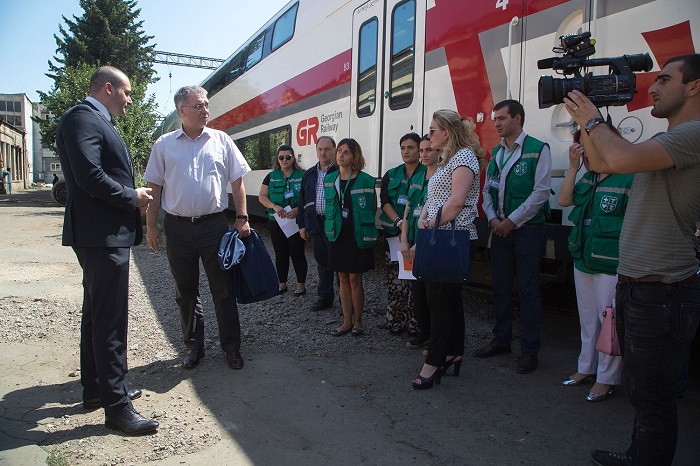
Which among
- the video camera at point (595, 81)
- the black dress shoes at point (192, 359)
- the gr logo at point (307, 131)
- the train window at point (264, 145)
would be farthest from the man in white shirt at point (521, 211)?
the train window at point (264, 145)

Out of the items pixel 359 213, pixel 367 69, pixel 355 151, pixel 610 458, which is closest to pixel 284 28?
pixel 367 69

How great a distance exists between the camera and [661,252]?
7.06 feet

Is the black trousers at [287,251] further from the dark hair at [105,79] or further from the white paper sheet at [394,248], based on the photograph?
the dark hair at [105,79]

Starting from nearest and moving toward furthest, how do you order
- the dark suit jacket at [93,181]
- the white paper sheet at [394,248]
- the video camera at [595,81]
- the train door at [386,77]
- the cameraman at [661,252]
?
the cameraman at [661,252] → the video camera at [595,81] → the dark suit jacket at [93,181] → the white paper sheet at [394,248] → the train door at [386,77]

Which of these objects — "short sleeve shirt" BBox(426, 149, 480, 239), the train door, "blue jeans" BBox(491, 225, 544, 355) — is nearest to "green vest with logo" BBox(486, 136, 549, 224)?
"blue jeans" BBox(491, 225, 544, 355)

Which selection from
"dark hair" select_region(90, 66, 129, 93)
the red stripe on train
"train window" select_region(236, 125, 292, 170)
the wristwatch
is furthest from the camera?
"train window" select_region(236, 125, 292, 170)

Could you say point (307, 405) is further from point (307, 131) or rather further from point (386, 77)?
point (307, 131)

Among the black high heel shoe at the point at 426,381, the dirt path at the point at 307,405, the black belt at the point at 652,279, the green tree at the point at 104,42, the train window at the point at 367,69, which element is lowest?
the dirt path at the point at 307,405

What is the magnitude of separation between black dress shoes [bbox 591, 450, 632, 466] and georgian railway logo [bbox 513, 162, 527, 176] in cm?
195

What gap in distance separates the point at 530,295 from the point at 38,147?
85.0 meters

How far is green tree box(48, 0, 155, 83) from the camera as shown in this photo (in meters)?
28.4

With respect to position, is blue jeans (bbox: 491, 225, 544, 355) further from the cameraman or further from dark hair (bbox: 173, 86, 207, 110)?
dark hair (bbox: 173, 86, 207, 110)

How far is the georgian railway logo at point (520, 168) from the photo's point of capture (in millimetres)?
3814

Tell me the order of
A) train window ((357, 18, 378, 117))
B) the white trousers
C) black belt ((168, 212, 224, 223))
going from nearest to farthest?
the white trousers, black belt ((168, 212, 224, 223)), train window ((357, 18, 378, 117))
